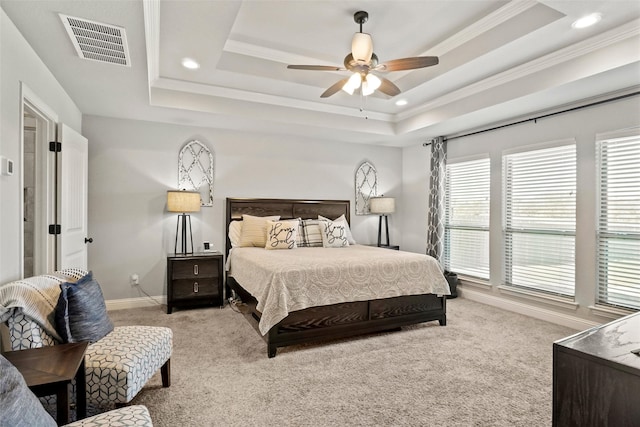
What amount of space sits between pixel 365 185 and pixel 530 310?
119 inches

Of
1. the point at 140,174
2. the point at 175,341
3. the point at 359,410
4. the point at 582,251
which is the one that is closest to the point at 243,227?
the point at 140,174

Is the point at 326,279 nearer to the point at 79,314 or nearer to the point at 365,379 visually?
the point at 365,379

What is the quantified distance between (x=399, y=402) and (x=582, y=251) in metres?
2.78

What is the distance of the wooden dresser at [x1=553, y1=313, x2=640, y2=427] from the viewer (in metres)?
1.01

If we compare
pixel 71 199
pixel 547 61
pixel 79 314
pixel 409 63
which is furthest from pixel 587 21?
pixel 71 199

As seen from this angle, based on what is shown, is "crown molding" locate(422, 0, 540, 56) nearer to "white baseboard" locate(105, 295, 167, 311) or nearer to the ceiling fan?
the ceiling fan

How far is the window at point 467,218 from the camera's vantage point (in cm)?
470

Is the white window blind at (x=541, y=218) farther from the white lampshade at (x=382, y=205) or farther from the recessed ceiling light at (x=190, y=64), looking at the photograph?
the recessed ceiling light at (x=190, y=64)

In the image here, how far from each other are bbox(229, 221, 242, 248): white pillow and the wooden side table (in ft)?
9.52

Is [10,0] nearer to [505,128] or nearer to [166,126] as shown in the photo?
[166,126]

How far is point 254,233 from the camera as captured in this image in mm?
4527

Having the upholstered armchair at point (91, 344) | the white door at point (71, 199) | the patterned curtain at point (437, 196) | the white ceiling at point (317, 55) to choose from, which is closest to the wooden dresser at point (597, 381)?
the upholstered armchair at point (91, 344)

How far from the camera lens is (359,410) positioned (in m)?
2.10

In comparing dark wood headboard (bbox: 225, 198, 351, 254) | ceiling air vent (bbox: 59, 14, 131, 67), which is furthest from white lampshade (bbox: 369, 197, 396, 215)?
ceiling air vent (bbox: 59, 14, 131, 67)
